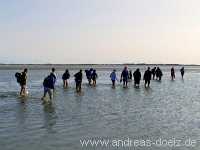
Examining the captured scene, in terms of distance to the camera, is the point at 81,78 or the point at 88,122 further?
the point at 81,78

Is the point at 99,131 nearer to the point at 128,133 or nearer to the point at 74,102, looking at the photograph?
Answer: the point at 128,133

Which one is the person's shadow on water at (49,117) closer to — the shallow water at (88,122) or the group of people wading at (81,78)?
the shallow water at (88,122)

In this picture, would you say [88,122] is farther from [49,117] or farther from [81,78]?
[81,78]

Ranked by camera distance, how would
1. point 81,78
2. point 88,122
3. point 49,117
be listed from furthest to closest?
point 81,78 < point 49,117 < point 88,122

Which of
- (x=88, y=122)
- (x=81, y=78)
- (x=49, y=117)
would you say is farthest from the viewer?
(x=81, y=78)

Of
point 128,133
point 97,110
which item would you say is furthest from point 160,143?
point 97,110

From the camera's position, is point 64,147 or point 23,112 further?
point 23,112

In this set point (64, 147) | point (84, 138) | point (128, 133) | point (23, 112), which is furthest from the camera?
point (23, 112)

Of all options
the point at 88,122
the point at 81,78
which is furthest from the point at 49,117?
the point at 81,78

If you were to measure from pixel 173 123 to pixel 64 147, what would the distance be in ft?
16.6

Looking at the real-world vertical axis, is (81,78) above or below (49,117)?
above

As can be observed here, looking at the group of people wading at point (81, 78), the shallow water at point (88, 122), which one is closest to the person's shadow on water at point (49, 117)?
the shallow water at point (88, 122)

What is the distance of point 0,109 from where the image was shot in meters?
18.5

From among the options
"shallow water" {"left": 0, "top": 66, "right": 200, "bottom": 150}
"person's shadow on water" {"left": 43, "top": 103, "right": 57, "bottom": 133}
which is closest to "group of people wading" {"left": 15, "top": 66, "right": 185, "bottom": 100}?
"shallow water" {"left": 0, "top": 66, "right": 200, "bottom": 150}
